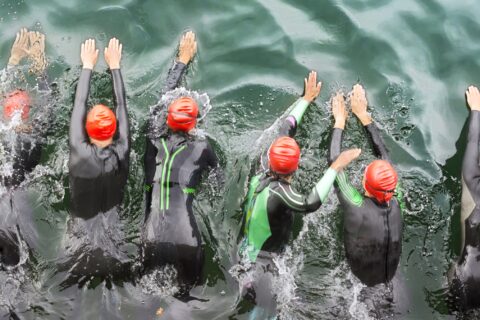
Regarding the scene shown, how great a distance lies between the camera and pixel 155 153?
7.75 m

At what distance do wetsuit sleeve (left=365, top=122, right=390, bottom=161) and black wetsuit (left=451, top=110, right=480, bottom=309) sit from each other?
1.07m

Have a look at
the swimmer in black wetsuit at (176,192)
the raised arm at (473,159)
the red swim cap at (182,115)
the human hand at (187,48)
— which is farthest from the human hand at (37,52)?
the raised arm at (473,159)

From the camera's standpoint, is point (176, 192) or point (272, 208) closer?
point (272, 208)

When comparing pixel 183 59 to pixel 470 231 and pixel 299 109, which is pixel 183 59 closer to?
pixel 299 109

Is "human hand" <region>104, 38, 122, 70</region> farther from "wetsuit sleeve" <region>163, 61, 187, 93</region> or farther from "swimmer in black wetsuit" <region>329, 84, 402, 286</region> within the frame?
"swimmer in black wetsuit" <region>329, 84, 402, 286</region>

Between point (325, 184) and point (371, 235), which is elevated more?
point (325, 184)

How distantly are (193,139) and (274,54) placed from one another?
2.90 metres

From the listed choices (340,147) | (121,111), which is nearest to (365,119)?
(340,147)

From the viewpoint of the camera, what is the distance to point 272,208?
7156 millimetres

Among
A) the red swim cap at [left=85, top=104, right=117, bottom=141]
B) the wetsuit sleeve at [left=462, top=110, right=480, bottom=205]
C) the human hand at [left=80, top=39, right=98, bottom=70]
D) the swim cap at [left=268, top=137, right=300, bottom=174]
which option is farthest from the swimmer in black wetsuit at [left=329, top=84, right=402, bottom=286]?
the human hand at [left=80, top=39, right=98, bottom=70]

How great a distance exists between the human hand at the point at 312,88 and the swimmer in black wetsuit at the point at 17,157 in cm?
Answer: 386

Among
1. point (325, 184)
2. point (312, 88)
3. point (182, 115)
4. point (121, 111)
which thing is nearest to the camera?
point (325, 184)

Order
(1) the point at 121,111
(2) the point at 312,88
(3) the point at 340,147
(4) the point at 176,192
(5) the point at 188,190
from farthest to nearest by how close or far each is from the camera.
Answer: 1. (2) the point at 312,88
2. (3) the point at 340,147
3. (1) the point at 121,111
4. (5) the point at 188,190
5. (4) the point at 176,192

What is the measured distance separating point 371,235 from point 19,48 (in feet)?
20.0
